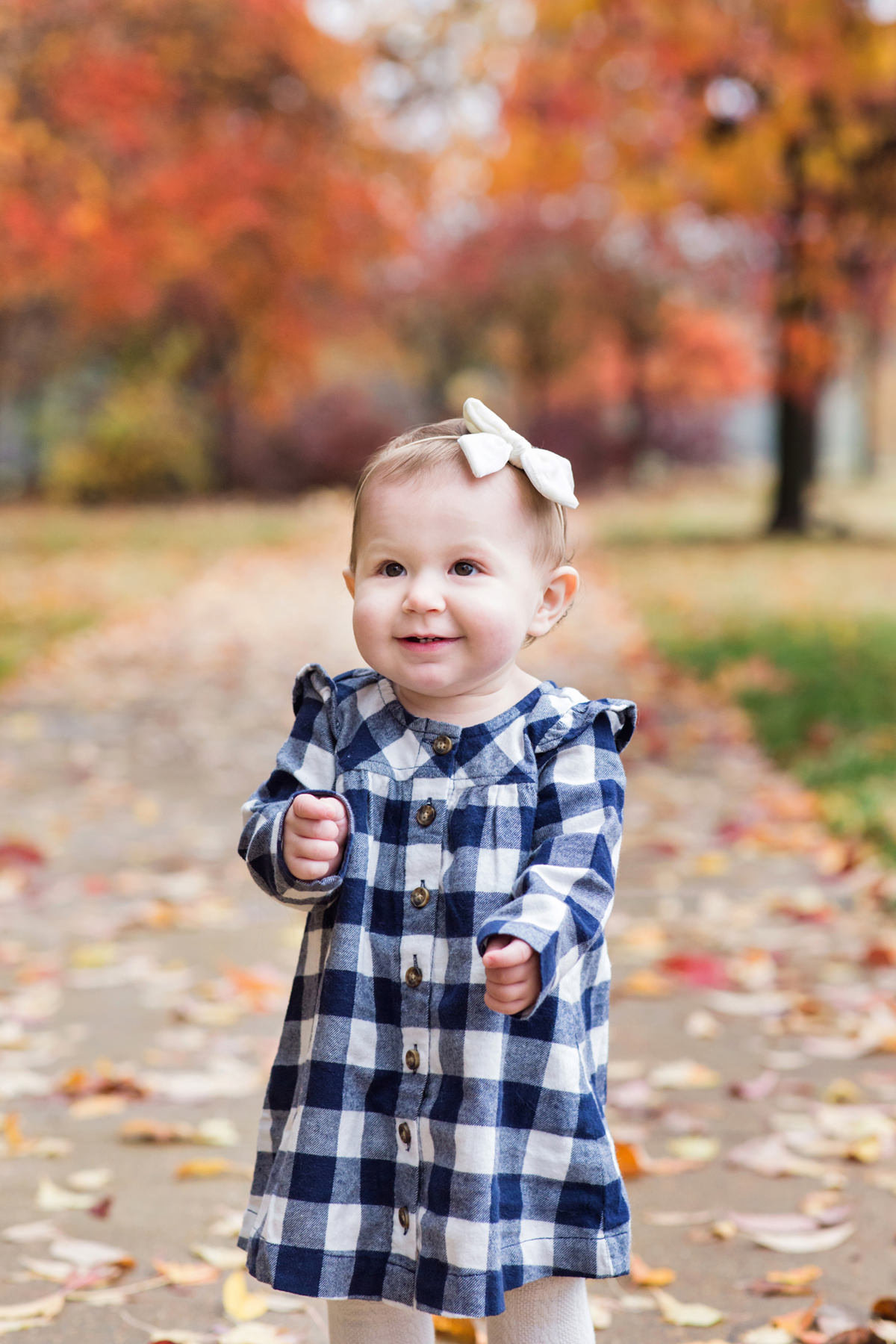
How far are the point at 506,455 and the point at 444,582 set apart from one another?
17 centimetres

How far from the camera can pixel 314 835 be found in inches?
66.7

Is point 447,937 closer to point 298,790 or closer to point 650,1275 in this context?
point 298,790

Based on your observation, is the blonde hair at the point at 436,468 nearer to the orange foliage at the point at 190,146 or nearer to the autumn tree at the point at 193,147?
the orange foliage at the point at 190,146

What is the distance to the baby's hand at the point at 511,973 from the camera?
158cm

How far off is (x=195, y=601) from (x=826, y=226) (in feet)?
19.7

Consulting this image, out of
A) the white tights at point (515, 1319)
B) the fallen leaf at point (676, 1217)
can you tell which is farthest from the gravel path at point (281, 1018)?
the white tights at point (515, 1319)

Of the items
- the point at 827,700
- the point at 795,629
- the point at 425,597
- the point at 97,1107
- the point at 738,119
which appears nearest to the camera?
the point at 425,597

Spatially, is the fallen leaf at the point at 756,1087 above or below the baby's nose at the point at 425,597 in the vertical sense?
below

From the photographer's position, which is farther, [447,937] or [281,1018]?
[281,1018]

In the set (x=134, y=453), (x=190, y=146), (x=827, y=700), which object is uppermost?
(x=190, y=146)

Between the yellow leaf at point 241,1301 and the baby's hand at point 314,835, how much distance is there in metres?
1.06

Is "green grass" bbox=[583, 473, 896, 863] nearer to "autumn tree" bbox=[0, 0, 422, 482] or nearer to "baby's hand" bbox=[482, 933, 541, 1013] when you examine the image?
"baby's hand" bbox=[482, 933, 541, 1013]

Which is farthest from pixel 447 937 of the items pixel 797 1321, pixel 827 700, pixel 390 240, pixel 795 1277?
pixel 390 240

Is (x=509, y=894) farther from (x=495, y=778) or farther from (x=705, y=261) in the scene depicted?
(x=705, y=261)
